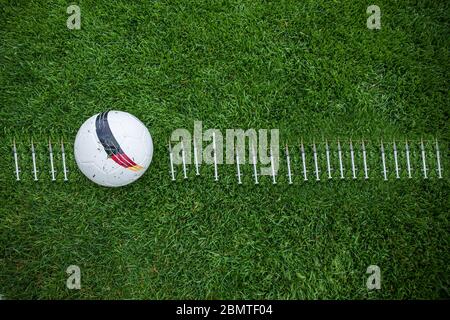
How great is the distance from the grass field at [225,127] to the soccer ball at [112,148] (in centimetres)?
52

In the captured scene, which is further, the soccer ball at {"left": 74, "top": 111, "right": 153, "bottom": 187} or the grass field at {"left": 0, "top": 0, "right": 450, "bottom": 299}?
the grass field at {"left": 0, "top": 0, "right": 450, "bottom": 299}

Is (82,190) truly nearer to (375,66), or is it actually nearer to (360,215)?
(360,215)

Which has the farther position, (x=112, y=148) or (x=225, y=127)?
(x=225, y=127)

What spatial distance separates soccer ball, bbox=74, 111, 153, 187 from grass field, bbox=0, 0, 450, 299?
1.71 ft

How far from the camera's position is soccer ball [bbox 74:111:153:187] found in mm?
3906

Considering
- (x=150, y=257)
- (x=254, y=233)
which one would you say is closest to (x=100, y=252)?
(x=150, y=257)

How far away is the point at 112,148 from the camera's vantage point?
3.88m

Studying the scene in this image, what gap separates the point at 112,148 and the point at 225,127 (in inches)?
55.0

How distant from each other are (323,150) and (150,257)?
91.3 inches

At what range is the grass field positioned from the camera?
4.46 m

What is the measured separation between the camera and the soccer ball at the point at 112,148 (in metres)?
3.91

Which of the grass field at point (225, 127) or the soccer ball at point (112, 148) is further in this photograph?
the grass field at point (225, 127)

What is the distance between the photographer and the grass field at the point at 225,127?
4.46 m

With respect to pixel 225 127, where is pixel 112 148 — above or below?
below
